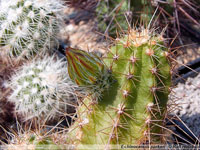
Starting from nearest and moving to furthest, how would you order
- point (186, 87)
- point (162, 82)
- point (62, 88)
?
point (162, 82) < point (62, 88) < point (186, 87)

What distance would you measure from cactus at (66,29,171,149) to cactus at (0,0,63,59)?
74 cm

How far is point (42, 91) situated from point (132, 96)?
0.66 metres

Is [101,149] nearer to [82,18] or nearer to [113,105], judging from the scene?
[113,105]

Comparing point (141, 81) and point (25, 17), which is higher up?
point (25, 17)

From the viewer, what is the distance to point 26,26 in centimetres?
159

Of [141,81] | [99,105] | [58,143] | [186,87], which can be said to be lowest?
[186,87]

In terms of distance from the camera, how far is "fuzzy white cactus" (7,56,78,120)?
4.98 feet

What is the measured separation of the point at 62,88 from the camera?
1553mm

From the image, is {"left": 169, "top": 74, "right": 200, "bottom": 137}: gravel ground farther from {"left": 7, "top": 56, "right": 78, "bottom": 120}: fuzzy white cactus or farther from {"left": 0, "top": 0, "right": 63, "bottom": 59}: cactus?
{"left": 0, "top": 0, "right": 63, "bottom": 59}: cactus

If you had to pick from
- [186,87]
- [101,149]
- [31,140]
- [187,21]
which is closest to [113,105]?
[101,149]

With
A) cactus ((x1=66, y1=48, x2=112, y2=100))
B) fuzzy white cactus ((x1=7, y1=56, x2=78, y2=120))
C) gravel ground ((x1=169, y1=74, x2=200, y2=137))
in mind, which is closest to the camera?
cactus ((x1=66, y1=48, x2=112, y2=100))

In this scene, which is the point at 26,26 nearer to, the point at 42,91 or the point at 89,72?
the point at 42,91

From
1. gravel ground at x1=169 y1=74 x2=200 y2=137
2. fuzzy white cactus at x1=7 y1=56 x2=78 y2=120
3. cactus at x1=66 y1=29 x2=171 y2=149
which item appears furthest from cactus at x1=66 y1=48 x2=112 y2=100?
gravel ground at x1=169 y1=74 x2=200 y2=137

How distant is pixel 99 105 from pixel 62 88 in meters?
0.50
